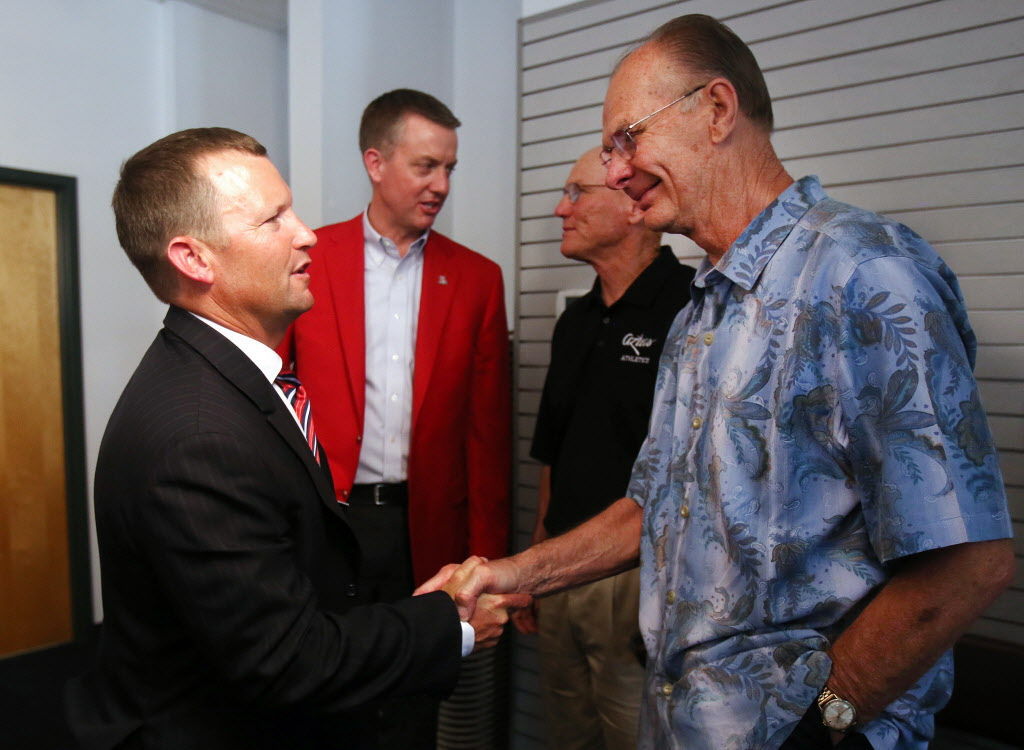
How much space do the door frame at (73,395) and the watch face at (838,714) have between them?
4448 millimetres

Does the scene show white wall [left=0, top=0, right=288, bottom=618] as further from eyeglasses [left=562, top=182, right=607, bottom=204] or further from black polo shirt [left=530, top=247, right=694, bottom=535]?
black polo shirt [left=530, top=247, right=694, bottom=535]

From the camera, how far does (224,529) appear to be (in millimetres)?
1220

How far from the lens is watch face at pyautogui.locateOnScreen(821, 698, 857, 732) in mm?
1152

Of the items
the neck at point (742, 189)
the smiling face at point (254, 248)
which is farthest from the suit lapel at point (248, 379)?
the neck at point (742, 189)

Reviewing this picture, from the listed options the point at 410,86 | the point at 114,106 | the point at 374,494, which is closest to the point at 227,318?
the point at 374,494

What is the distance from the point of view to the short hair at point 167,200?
4.92ft

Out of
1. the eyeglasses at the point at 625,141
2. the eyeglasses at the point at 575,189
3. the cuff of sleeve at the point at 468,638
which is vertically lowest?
the cuff of sleeve at the point at 468,638

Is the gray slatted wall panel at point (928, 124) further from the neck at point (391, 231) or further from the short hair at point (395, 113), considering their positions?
the neck at point (391, 231)

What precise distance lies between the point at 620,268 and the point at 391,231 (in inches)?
33.4

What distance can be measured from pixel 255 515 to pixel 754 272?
920 millimetres

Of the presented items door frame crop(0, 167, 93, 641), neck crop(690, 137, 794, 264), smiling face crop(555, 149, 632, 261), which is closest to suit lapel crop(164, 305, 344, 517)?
neck crop(690, 137, 794, 264)

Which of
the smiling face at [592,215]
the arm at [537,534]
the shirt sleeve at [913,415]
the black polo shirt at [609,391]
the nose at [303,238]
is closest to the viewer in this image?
the shirt sleeve at [913,415]

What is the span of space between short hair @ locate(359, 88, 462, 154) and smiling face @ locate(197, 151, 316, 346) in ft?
4.27

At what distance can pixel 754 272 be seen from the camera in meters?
1.31
